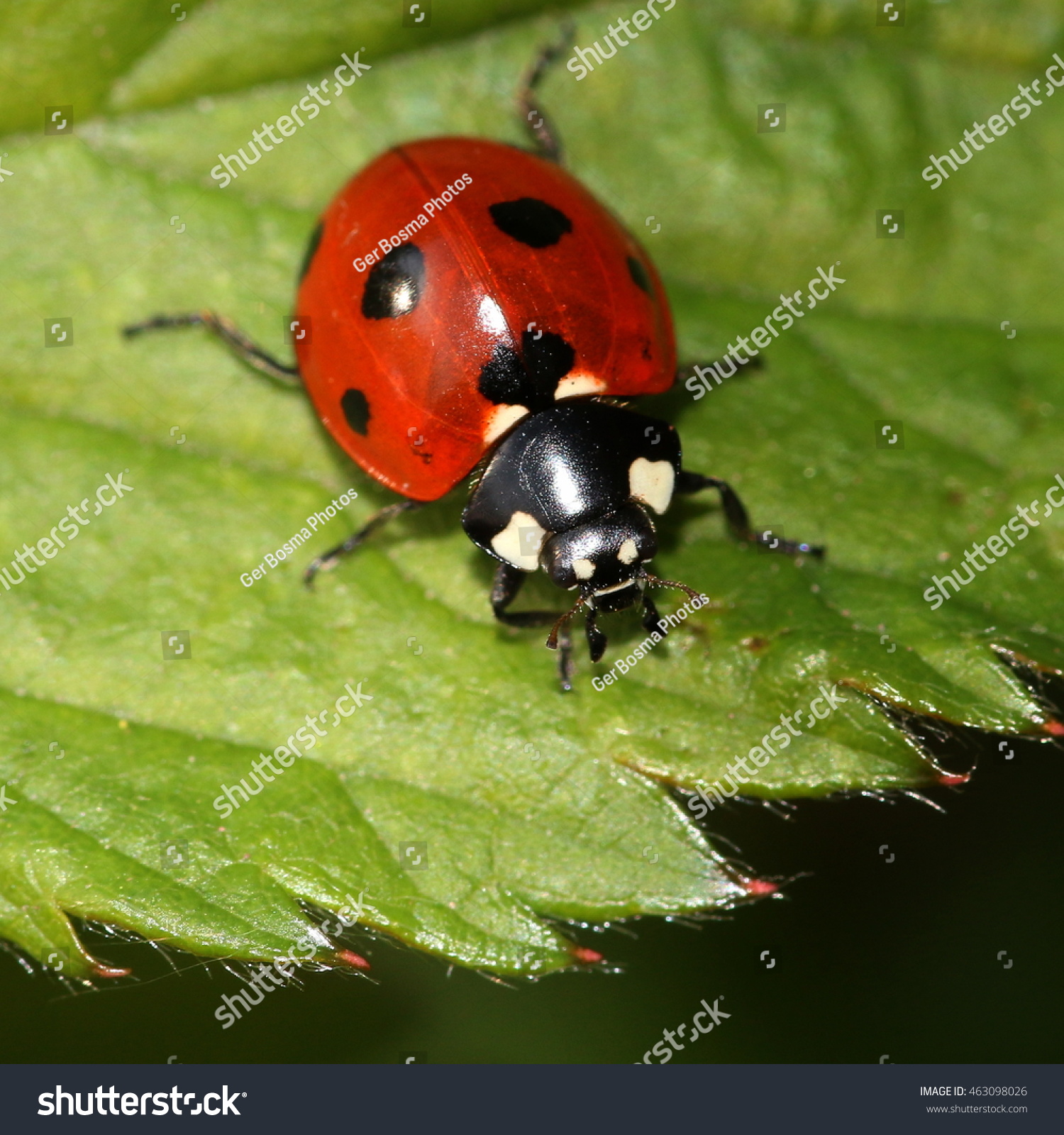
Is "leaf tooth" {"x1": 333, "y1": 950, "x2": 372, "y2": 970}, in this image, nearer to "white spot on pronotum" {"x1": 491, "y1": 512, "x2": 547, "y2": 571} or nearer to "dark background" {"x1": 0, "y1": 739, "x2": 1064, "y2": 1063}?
"dark background" {"x1": 0, "y1": 739, "x2": 1064, "y2": 1063}

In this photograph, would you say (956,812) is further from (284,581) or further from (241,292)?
(241,292)

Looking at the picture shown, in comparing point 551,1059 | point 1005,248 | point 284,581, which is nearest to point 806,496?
point 1005,248

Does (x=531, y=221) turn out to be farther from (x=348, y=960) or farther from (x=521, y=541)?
(x=348, y=960)
